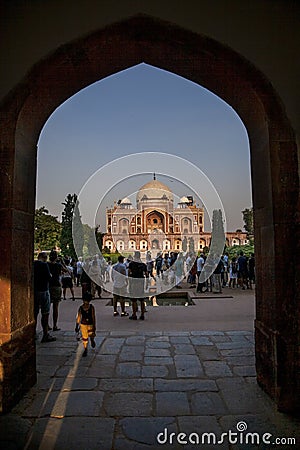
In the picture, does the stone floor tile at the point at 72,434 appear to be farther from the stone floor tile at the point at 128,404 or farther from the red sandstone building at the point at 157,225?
the red sandstone building at the point at 157,225

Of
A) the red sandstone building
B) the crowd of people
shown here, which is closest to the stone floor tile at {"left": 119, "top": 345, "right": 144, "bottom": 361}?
the crowd of people

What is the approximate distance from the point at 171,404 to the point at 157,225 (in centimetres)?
4747

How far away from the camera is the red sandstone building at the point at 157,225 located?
4428cm

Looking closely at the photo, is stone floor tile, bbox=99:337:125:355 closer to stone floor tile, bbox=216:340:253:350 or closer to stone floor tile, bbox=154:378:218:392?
stone floor tile, bbox=154:378:218:392

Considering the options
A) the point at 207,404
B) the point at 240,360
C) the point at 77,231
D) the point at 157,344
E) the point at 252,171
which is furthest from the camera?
the point at 77,231

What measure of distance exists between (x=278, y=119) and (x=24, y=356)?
10.9ft

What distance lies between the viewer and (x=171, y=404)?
322 centimetres

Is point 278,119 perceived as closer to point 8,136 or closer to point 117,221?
point 8,136

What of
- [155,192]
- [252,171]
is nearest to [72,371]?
[252,171]

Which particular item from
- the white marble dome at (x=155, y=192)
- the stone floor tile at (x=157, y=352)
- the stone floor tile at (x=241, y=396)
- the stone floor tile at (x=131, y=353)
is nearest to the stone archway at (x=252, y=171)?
the stone floor tile at (x=241, y=396)

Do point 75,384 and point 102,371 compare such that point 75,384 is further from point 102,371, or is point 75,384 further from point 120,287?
point 120,287

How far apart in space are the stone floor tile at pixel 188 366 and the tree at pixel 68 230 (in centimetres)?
1943

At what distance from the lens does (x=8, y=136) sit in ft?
10.8

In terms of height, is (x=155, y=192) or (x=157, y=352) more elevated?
(x=155, y=192)
